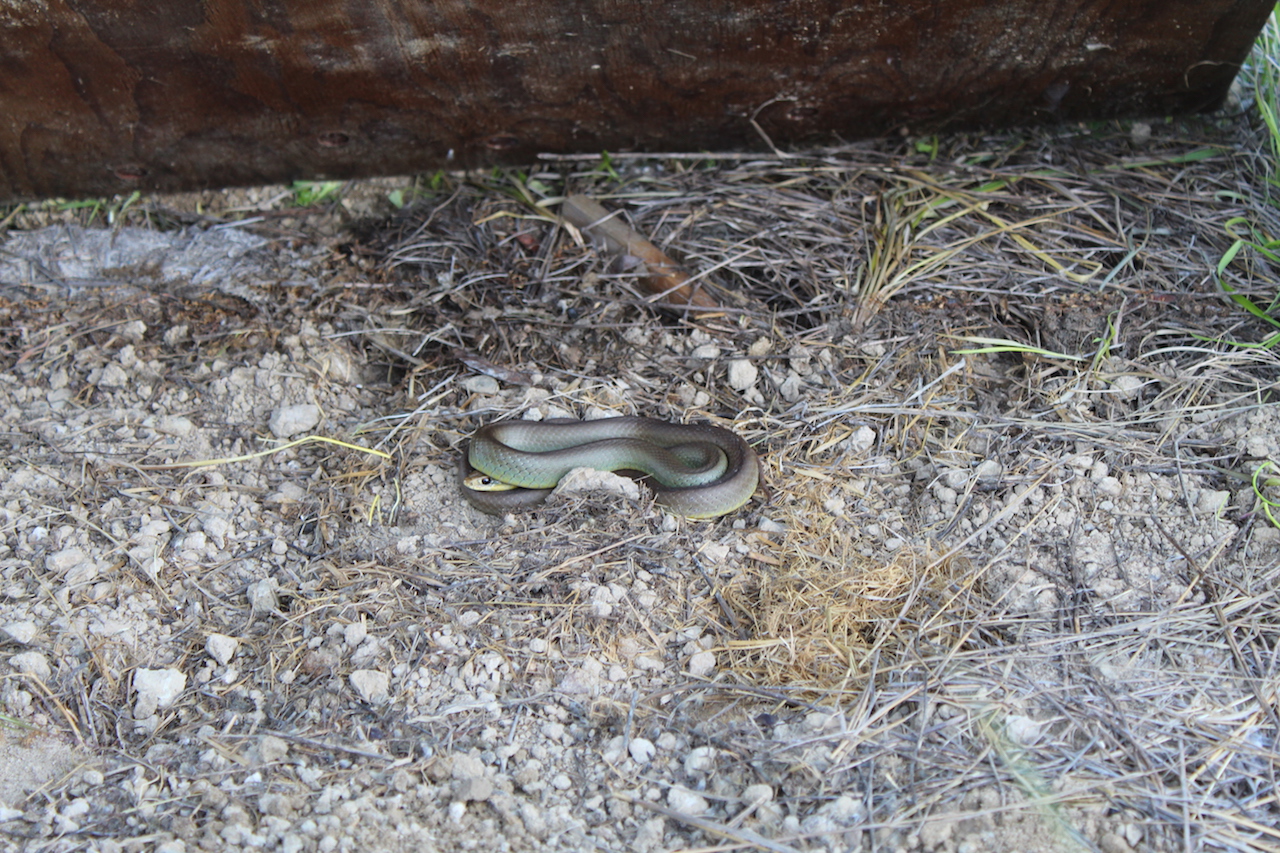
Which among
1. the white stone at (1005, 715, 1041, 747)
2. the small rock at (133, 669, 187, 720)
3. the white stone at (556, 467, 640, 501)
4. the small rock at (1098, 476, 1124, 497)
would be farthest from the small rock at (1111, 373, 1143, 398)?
the small rock at (133, 669, 187, 720)

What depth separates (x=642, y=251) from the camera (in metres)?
4.27

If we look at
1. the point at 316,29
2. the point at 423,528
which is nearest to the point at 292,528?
the point at 423,528

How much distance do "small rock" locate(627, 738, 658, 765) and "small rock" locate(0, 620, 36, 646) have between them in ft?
6.67

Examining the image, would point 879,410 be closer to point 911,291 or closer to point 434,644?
point 911,291

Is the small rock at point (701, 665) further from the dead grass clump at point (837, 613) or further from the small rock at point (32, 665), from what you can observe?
the small rock at point (32, 665)

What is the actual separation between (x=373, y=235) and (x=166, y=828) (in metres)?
2.96

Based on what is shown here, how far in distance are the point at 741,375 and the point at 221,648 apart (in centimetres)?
226

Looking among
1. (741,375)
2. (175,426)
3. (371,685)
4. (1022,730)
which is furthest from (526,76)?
(1022,730)

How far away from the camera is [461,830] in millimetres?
2416

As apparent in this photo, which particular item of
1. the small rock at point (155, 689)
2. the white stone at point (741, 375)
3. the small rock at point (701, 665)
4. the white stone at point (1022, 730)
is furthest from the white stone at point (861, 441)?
the small rock at point (155, 689)

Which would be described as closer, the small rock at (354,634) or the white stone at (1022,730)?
the white stone at (1022,730)

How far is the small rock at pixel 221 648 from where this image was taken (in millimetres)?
2928

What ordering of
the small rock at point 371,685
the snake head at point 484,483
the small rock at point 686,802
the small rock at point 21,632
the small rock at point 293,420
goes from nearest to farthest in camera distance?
1. the small rock at point 686,802
2. the small rock at point 371,685
3. the small rock at point 21,632
4. the snake head at point 484,483
5. the small rock at point 293,420

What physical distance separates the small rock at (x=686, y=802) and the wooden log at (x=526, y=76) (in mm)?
3151
